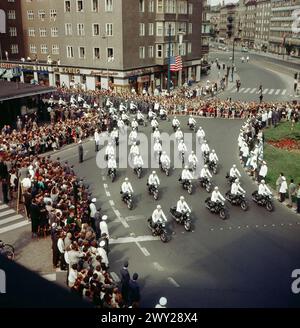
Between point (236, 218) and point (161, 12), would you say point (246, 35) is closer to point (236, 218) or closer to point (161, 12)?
point (161, 12)

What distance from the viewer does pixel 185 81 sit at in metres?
67.9

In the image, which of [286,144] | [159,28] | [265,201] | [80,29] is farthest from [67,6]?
[265,201]

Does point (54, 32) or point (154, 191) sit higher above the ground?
point (54, 32)

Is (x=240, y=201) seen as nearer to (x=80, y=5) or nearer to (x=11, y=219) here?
(x=11, y=219)

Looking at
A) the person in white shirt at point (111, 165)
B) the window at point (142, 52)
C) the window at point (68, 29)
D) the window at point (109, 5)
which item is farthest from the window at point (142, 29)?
the person in white shirt at point (111, 165)

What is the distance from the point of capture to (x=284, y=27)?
114000 mm

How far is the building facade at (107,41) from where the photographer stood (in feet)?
178

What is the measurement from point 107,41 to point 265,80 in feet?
93.8

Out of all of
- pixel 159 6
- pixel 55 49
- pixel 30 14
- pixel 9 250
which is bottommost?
pixel 9 250

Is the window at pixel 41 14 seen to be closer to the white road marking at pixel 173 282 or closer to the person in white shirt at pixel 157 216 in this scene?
the person in white shirt at pixel 157 216

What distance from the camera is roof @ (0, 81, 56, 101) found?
115ft

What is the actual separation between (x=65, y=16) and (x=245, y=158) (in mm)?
41900

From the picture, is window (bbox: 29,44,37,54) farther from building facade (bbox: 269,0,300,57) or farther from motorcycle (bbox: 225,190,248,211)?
building facade (bbox: 269,0,300,57)
